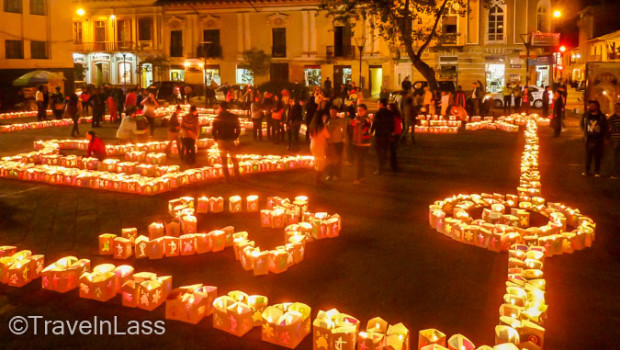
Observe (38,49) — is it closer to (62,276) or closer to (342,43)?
(342,43)

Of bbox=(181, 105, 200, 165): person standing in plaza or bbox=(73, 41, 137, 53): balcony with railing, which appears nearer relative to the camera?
bbox=(181, 105, 200, 165): person standing in plaza

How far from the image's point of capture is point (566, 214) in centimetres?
948

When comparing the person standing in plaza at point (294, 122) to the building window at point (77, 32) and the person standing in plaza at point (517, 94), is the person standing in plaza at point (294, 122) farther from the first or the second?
the building window at point (77, 32)

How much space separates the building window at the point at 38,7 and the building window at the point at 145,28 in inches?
603

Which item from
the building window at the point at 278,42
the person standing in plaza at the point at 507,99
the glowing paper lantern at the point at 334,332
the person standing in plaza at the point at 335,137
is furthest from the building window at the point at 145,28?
the glowing paper lantern at the point at 334,332

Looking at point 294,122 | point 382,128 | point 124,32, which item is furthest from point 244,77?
point 382,128

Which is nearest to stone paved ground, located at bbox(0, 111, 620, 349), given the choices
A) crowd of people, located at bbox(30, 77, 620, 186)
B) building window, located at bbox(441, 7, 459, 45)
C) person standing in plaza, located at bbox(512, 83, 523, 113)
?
crowd of people, located at bbox(30, 77, 620, 186)

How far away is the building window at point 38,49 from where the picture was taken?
38531 millimetres

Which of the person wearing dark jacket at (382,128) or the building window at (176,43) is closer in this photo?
the person wearing dark jacket at (382,128)

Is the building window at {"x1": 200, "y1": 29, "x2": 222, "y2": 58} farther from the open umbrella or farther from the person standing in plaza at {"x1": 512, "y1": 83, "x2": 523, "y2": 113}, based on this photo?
the person standing in plaza at {"x1": 512, "y1": 83, "x2": 523, "y2": 113}

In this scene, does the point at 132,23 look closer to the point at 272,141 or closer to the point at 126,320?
the point at 272,141

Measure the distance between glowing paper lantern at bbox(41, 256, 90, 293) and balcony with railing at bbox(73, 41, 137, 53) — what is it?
50.5 metres

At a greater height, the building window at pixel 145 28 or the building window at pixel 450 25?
the building window at pixel 145 28

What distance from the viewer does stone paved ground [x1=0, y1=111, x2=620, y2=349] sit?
5.74 m
